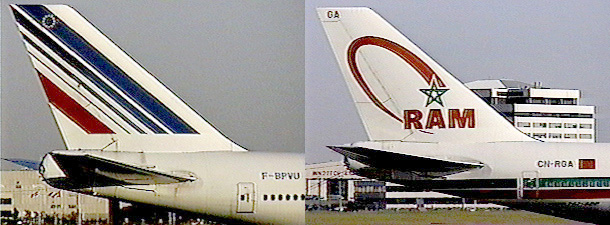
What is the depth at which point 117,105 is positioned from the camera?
26.1 ft

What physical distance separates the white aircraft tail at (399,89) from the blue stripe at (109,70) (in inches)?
122

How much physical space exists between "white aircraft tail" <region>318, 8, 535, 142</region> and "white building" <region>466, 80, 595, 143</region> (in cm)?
1840

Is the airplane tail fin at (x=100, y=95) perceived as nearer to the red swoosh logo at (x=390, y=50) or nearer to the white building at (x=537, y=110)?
the red swoosh logo at (x=390, y=50)

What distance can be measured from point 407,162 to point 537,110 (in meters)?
23.1

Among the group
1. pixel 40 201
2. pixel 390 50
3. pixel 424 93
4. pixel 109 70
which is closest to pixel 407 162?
pixel 424 93

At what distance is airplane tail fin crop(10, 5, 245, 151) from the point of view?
7.91 metres

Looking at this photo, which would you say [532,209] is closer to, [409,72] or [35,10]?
[409,72]

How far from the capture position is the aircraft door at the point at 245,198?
25.3 feet

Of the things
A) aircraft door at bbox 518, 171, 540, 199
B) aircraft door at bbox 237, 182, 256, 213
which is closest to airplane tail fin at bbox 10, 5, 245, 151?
aircraft door at bbox 237, 182, 256, 213

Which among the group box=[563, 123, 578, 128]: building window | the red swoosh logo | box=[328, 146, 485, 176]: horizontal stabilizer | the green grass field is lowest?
the green grass field

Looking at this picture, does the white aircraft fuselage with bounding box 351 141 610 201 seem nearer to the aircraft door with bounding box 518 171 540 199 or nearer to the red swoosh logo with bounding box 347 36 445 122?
the aircraft door with bounding box 518 171 540 199

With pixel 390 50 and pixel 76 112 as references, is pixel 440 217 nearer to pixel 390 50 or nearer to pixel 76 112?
pixel 390 50

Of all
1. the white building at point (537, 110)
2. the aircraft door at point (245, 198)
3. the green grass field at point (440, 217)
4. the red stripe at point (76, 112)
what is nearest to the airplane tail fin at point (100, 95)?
the red stripe at point (76, 112)

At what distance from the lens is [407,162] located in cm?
989
